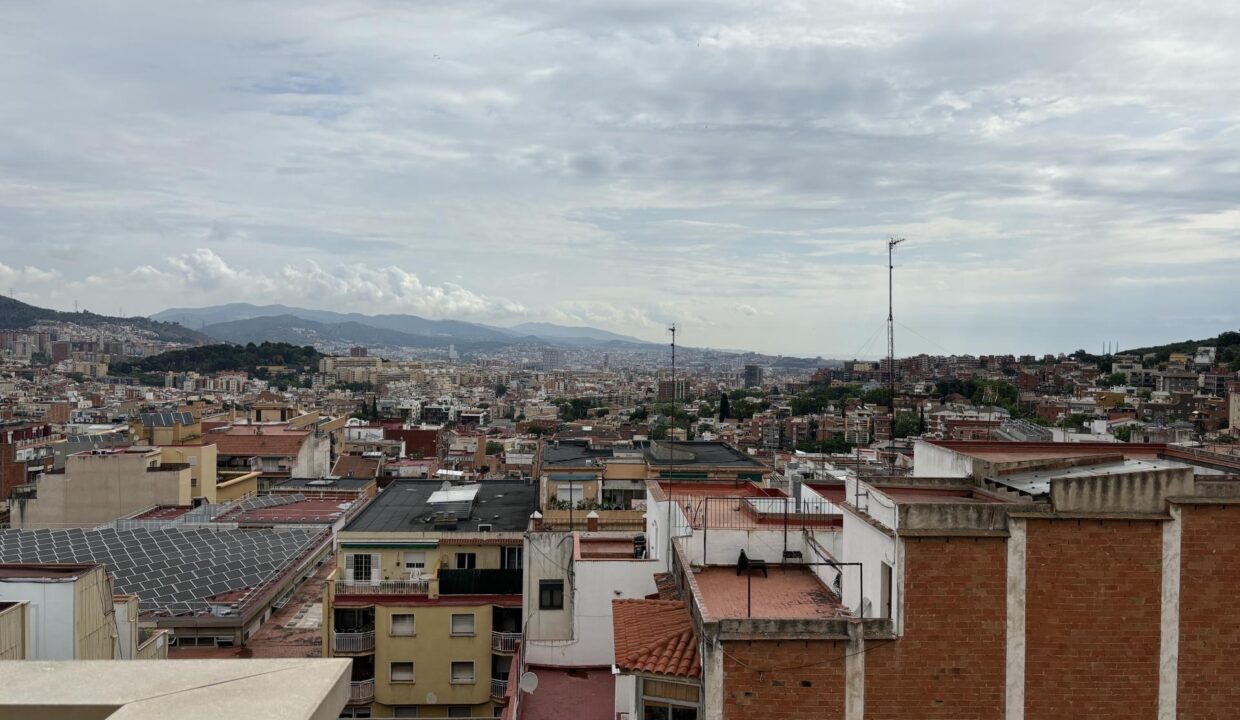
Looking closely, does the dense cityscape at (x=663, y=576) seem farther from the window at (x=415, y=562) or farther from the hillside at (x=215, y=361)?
the hillside at (x=215, y=361)

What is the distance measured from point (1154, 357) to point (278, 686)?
401 ft

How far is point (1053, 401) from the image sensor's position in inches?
2948

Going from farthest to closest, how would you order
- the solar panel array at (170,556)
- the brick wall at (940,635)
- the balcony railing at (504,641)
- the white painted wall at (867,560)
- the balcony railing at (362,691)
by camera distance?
the solar panel array at (170,556), the balcony railing at (504,641), the balcony railing at (362,691), the white painted wall at (867,560), the brick wall at (940,635)

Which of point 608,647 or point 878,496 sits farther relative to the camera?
point 608,647

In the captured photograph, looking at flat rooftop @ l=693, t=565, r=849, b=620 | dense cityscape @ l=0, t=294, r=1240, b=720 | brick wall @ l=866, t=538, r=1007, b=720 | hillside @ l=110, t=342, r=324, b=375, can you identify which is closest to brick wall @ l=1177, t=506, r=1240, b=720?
dense cityscape @ l=0, t=294, r=1240, b=720

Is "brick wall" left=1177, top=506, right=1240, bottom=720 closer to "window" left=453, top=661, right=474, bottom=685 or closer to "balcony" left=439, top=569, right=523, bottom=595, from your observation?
"balcony" left=439, top=569, right=523, bottom=595

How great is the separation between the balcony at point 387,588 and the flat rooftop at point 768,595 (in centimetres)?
666

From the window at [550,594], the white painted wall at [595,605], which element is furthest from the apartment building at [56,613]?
the window at [550,594]

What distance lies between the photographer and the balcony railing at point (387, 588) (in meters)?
14.1

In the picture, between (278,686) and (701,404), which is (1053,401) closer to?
(701,404)

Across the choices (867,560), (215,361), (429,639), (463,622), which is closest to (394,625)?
(429,639)

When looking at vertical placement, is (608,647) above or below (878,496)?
below

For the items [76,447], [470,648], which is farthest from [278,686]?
[76,447]

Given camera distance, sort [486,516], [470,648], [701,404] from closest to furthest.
Answer: [470,648] → [486,516] → [701,404]
